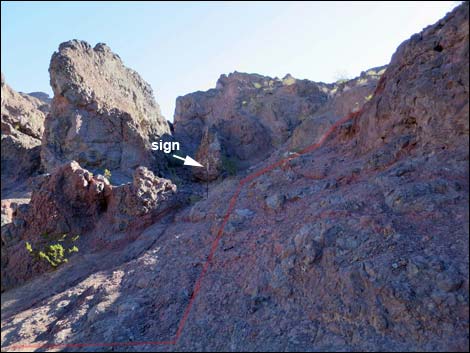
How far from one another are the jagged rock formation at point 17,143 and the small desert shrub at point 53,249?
1001 centimetres

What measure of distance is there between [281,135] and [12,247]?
1763cm

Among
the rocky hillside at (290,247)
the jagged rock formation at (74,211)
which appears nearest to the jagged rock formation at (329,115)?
the rocky hillside at (290,247)

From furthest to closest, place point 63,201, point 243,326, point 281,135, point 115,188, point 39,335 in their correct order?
point 281,135
point 115,188
point 63,201
point 39,335
point 243,326

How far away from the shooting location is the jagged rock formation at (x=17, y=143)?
17.7 m

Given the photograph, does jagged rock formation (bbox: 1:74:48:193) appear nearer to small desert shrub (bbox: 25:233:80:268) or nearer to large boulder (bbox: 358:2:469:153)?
small desert shrub (bbox: 25:233:80:268)

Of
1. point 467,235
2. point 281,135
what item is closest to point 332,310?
point 467,235

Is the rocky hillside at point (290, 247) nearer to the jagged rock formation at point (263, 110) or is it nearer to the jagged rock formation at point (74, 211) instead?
the jagged rock formation at point (74, 211)

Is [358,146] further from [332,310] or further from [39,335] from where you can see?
[39,335]

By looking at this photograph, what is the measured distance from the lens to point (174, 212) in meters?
10.0

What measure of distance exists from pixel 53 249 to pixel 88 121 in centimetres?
963

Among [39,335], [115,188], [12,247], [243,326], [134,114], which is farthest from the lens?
[134,114]

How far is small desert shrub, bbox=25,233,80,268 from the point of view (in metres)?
7.79

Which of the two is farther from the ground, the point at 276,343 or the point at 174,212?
the point at 174,212

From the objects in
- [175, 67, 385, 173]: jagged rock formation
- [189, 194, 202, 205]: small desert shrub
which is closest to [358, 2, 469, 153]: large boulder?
[189, 194, 202, 205]: small desert shrub
